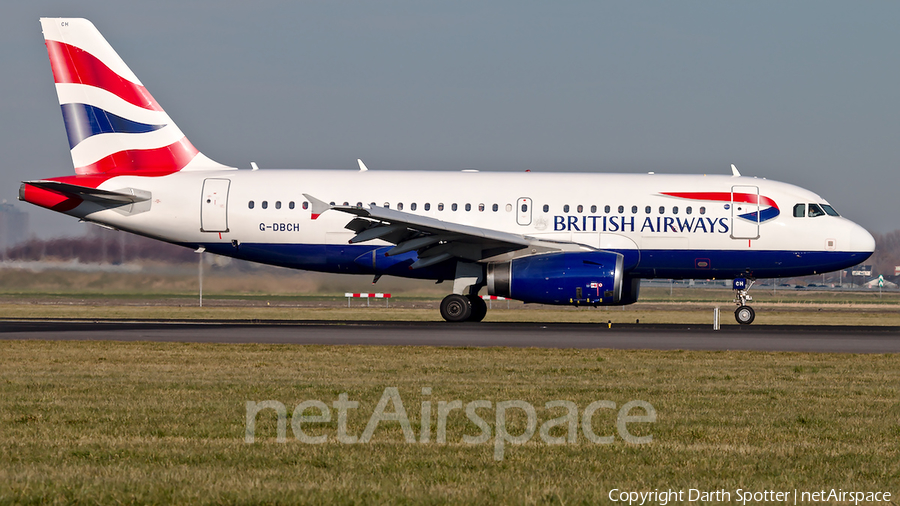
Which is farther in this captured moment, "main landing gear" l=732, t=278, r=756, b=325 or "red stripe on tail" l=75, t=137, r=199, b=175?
"red stripe on tail" l=75, t=137, r=199, b=175

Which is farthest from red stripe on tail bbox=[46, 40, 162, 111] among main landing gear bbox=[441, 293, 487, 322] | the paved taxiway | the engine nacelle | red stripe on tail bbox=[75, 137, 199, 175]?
the engine nacelle

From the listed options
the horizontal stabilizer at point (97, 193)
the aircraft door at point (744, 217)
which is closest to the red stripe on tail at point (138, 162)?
the horizontal stabilizer at point (97, 193)

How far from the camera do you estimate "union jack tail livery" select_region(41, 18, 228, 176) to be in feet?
87.3

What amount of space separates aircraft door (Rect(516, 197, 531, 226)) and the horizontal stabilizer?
972cm

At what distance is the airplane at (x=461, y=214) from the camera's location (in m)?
25.4

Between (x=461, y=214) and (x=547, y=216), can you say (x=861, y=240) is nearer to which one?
(x=547, y=216)

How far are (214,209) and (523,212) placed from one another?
318 inches

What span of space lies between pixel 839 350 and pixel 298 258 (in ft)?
45.3

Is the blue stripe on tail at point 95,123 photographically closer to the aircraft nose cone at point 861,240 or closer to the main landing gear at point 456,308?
the main landing gear at point 456,308

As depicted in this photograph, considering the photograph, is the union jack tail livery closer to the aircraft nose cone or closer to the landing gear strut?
the landing gear strut

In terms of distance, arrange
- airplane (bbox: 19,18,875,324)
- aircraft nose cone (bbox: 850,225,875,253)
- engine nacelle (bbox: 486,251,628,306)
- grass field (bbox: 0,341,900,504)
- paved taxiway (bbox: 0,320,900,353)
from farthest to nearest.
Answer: aircraft nose cone (bbox: 850,225,875,253) → airplane (bbox: 19,18,875,324) → engine nacelle (bbox: 486,251,628,306) → paved taxiway (bbox: 0,320,900,353) → grass field (bbox: 0,341,900,504)

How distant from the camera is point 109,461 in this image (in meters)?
6.99

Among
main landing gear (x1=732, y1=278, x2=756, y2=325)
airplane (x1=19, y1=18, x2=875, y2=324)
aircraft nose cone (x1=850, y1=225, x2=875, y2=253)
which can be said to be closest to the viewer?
airplane (x1=19, y1=18, x2=875, y2=324)

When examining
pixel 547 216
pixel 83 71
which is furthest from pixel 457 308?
pixel 83 71
